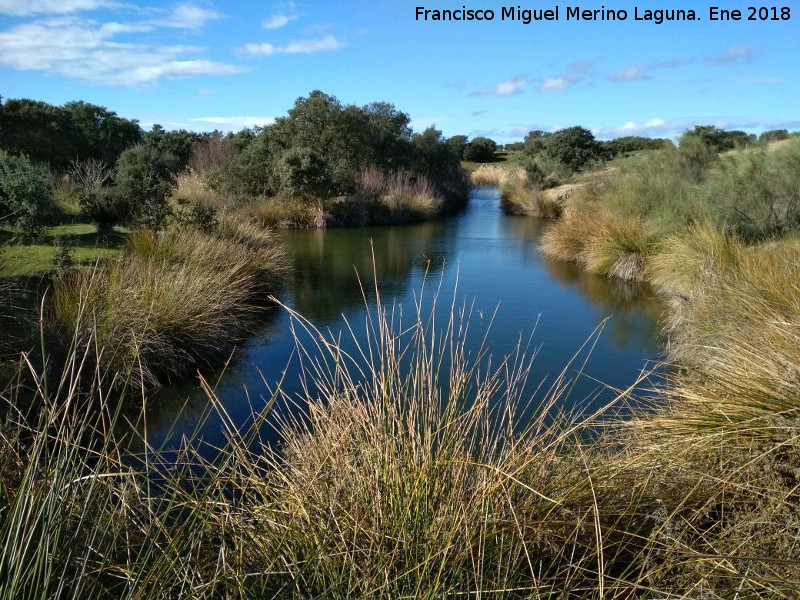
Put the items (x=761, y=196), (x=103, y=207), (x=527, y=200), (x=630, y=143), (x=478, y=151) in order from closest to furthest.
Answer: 1. (x=761, y=196)
2. (x=103, y=207)
3. (x=527, y=200)
4. (x=630, y=143)
5. (x=478, y=151)

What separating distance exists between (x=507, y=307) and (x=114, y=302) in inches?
209

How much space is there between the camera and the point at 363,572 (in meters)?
2.03

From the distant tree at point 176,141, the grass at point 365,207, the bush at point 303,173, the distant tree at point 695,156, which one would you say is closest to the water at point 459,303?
the grass at point 365,207

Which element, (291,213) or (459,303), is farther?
(291,213)

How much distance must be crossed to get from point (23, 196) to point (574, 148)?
2441cm

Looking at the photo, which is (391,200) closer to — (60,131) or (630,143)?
(60,131)

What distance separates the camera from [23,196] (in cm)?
784

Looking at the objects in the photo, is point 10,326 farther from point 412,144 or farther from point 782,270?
point 412,144

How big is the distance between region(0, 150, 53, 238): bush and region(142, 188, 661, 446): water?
10.2ft

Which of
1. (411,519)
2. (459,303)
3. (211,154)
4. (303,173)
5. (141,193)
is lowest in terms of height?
(459,303)

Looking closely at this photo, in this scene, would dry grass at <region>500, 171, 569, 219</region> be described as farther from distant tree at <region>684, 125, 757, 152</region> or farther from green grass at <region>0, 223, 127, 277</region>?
green grass at <region>0, 223, 127, 277</region>

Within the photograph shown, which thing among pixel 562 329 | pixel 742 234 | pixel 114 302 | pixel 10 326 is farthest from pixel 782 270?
pixel 10 326

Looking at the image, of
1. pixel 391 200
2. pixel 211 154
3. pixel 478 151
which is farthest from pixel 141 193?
pixel 478 151

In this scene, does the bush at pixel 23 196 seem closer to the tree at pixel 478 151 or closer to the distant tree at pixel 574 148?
the distant tree at pixel 574 148
